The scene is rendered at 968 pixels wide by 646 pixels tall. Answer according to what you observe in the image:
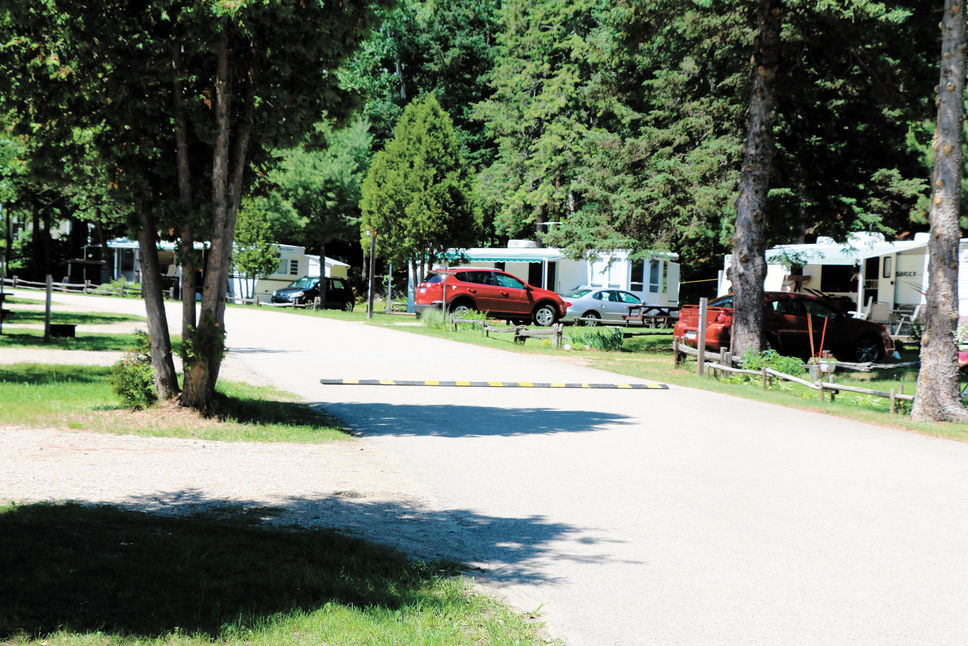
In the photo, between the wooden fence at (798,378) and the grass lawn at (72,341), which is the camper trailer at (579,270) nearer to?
the wooden fence at (798,378)

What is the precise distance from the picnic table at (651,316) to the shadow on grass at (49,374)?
21.3 m

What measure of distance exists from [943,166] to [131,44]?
34.4 feet

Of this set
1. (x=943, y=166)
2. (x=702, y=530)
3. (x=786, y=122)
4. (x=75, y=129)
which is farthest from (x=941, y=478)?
(x=786, y=122)

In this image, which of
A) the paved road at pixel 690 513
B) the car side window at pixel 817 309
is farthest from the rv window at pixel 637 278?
the paved road at pixel 690 513

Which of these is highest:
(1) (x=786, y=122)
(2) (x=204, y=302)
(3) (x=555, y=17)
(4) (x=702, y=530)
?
(3) (x=555, y=17)

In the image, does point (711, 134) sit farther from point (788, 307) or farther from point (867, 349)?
point (867, 349)

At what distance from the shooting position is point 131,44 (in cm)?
949

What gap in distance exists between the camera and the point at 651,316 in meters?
33.1

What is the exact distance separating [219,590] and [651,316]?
29731mm

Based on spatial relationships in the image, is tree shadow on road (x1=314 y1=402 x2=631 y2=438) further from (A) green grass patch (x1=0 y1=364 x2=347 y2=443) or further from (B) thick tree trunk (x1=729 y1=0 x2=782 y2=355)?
(B) thick tree trunk (x1=729 y1=0 x2=782 y2=355)

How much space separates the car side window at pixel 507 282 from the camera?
99.6 feet

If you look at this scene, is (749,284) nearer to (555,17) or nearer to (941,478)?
(941,478)

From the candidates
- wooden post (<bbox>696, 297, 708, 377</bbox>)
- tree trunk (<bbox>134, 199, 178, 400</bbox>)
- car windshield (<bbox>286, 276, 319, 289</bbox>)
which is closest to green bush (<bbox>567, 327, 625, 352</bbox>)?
wooden post (<bbox>696, 297, 708, 377</bbox>)

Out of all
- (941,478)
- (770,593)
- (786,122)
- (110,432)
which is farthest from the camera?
(786,122)
